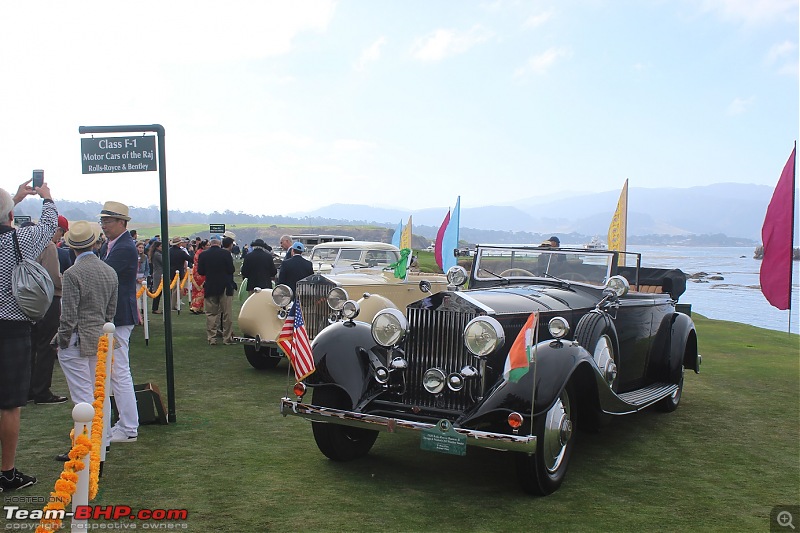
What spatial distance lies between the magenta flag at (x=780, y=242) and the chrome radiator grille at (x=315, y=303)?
18.6 ft

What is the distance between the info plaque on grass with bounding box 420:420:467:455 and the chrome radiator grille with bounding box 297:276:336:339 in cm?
486

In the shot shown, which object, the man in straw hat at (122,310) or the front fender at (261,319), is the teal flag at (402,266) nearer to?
the front fender at (261,319)

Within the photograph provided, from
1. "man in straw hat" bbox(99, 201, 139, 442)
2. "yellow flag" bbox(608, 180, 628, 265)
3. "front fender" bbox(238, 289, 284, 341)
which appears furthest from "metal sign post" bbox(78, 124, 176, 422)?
"yellow flag" bbox(608, 180, 628, 265)

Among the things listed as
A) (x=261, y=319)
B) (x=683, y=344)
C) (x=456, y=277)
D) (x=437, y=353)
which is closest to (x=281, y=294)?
(x=261, y=319)

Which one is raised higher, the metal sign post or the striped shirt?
the metal sign post

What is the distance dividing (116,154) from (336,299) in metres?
2.40

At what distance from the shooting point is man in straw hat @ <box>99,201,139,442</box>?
5.65m

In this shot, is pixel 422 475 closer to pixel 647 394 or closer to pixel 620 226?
pixel 647 394

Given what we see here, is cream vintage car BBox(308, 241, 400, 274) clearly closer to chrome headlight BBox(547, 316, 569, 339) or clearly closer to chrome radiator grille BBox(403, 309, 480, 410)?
chrome radiator grille BBox(403, 309, 480, 410)

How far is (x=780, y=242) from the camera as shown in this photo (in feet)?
28.2

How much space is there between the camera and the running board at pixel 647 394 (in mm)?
6150

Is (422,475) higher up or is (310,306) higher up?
(310,306)

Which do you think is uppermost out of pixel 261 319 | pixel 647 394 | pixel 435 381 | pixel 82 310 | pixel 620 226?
pixel 620 226

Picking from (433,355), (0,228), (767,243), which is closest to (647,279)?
(767,243)
